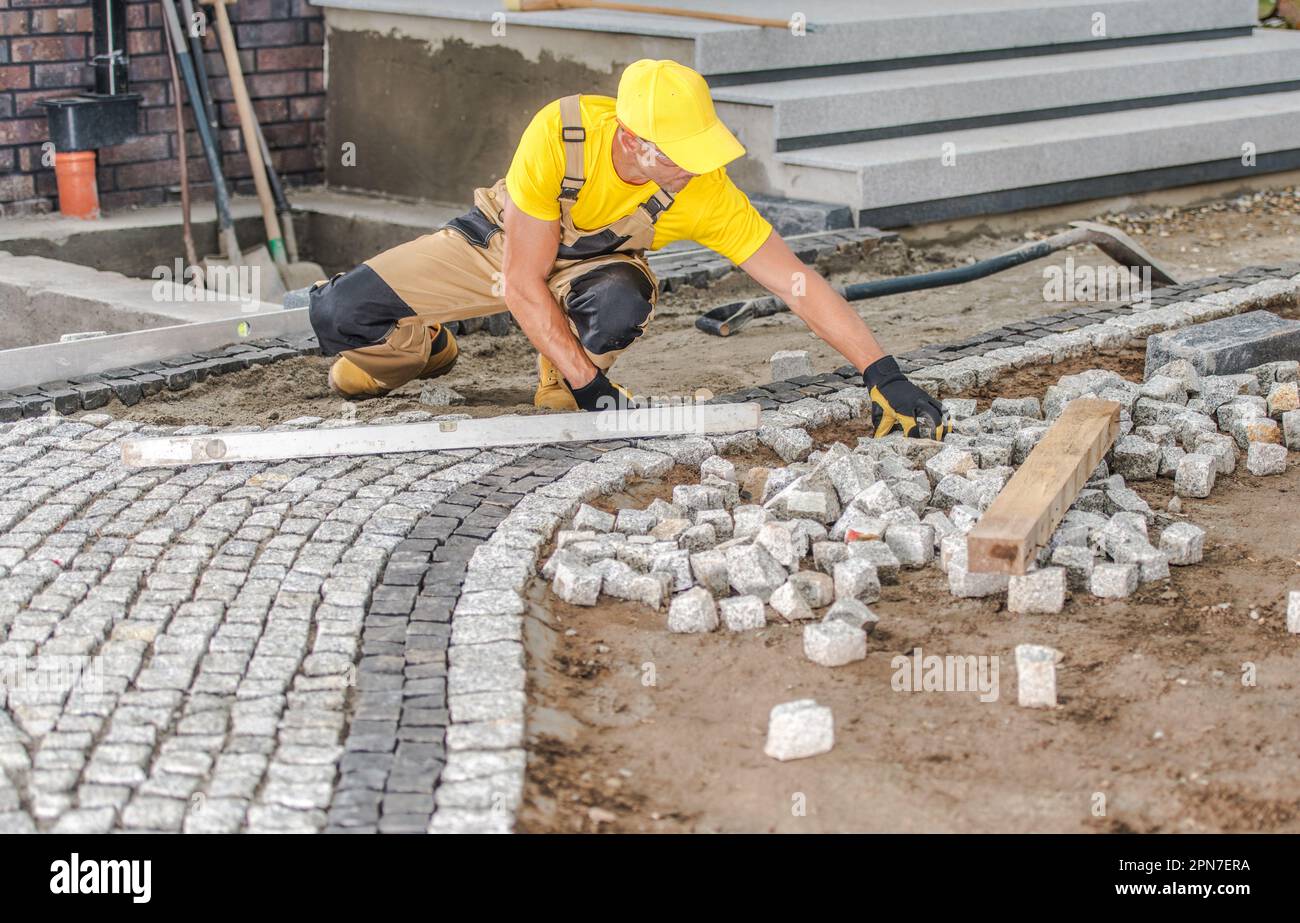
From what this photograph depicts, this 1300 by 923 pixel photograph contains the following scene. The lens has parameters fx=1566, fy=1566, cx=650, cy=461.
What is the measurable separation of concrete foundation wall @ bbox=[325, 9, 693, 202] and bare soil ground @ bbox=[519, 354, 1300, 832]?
5.21m

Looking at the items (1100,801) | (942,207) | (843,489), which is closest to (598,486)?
(843,489)

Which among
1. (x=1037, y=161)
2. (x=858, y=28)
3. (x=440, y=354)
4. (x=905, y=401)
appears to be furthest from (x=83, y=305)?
(x=1037, y=161)

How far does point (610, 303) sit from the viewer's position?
5449mm

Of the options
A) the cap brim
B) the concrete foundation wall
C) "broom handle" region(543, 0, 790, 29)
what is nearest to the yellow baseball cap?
the cap brim

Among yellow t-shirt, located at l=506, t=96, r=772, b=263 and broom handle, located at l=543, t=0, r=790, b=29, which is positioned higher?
broom handle, located at l=543, t=0, r=790, b=29

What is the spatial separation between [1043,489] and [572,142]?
1788 millimetres

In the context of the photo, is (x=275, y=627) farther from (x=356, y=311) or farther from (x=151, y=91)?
(x=151, y=91)

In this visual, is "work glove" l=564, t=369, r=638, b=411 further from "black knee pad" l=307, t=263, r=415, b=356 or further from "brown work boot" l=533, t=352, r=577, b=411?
"black knee pad" l=307, t=263, r=415, b=356

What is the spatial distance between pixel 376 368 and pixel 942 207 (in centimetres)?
386

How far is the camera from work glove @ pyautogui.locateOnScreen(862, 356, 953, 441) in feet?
17.1

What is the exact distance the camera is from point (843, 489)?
4.71 metres

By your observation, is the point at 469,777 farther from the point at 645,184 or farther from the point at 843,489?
the point at 645,184

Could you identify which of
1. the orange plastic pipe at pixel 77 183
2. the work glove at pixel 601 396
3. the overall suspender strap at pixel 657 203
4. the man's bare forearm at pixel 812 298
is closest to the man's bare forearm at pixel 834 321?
the man's bare forearm at pixel 812 298

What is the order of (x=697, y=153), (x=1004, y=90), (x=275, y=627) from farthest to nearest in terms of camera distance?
(x=1004, y=90) → (x=697, y=153) → (x=275, y=627)
